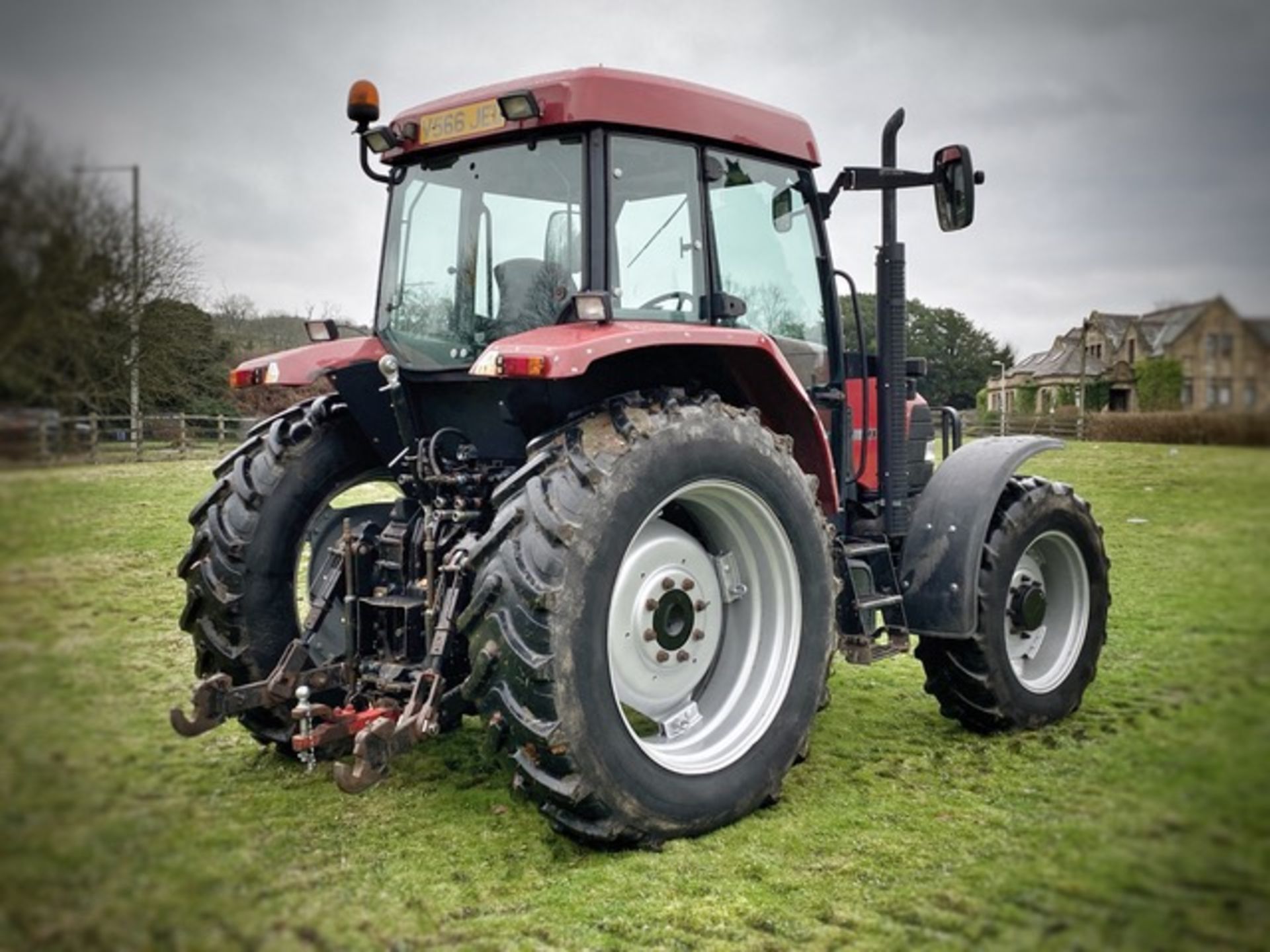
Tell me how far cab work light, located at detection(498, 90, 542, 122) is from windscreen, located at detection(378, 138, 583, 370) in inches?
8.9

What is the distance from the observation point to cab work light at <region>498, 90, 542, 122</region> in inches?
133

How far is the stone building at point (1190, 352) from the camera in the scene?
51.3 inches

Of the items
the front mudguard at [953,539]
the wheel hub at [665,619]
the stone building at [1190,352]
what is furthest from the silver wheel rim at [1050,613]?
the stone building at [1190,352]

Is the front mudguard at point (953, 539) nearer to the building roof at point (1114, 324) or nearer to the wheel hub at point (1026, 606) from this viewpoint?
the wheel hub at point (1026, 606)

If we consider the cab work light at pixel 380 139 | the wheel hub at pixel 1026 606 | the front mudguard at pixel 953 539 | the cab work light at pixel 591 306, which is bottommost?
the wheel hub at pixel 1026 606

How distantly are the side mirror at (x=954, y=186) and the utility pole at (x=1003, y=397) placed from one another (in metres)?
0.59

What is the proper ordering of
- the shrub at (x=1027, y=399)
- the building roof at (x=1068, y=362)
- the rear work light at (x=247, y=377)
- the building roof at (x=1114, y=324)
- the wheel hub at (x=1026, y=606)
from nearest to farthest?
the building roof at (x=1114, y=324), the building roof at (x=1068, y=362), the shrub at (x=1027, y=399), the rear work light at (x=247, y=377), the wheel hub at (x=1026, y=606)

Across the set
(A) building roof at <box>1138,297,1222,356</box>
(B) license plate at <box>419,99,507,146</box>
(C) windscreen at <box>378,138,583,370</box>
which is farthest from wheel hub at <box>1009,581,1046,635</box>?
(A) building roof at <box>1138,297,1222,356</box>

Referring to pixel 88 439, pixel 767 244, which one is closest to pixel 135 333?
pixel 88 439

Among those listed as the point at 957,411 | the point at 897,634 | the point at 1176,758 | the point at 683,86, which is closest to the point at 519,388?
the point at 683,86

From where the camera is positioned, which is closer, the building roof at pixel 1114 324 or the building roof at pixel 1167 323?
the building roof at pixel 1167 323

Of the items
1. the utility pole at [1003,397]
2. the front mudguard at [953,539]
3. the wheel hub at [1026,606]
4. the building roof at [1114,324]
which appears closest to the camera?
the building roof at [1114,324]

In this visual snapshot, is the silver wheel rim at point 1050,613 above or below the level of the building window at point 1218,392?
below

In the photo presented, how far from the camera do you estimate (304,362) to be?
4125 mm
